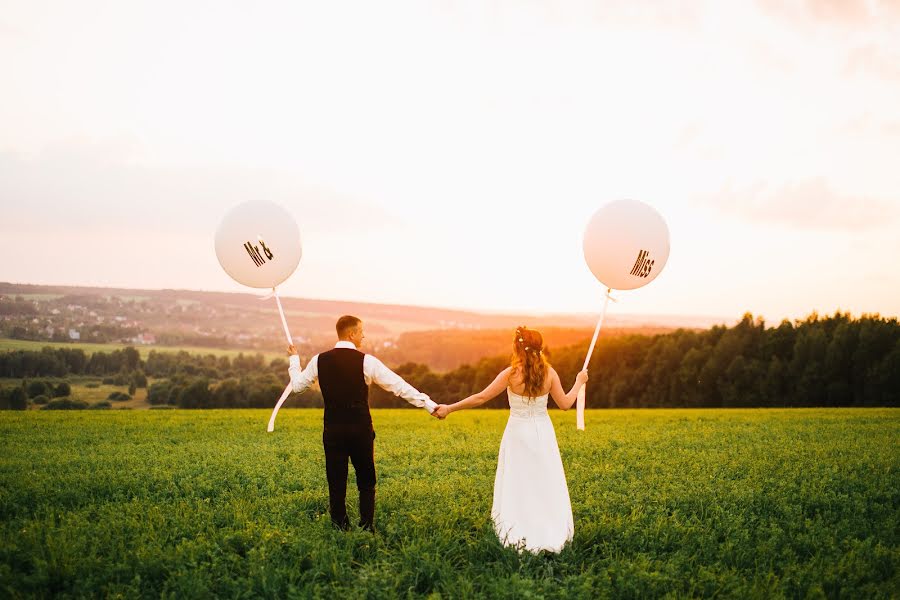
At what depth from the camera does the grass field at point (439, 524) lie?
22.5ft

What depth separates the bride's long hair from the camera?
8039 millimetres

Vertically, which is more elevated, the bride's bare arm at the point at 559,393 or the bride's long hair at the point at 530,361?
the bride's long hair at the point at 530,361

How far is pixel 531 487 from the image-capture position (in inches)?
318

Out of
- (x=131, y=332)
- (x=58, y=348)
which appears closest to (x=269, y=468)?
(x=58, y=348)

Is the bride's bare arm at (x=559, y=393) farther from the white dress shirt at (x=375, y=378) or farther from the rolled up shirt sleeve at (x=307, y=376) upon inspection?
the rolled up shirt sleeve at (x=307, y=376)

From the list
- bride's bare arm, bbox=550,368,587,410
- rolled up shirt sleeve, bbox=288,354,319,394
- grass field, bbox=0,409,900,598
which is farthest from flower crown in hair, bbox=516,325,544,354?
rolled up shirt sleeve, bbox=288,354,319,394

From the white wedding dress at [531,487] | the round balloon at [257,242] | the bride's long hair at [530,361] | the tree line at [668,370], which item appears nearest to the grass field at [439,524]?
the white wedding dress at [531,487]

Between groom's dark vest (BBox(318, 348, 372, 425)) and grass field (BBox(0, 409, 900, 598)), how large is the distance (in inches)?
59.2

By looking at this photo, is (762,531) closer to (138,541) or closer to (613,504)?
(613,504)

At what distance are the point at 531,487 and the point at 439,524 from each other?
1554 mm

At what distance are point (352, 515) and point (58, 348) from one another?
34090 millimetres

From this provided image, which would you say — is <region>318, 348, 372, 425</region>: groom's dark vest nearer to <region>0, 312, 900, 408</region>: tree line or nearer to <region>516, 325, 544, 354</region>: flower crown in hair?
<region>516, 325, 544, 354</region>: flower crown in hair

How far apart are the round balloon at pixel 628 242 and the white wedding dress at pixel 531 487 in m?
3.27

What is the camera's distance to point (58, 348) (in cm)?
3666
